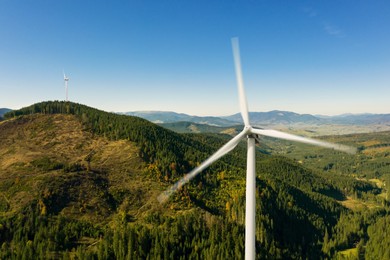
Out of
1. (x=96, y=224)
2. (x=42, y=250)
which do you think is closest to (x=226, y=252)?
(x=96, y=224)

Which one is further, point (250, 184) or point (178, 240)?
point (178, 240)

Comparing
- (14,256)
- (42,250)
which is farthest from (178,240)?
(14,256)

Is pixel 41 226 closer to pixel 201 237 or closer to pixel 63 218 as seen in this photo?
pixel 63 218

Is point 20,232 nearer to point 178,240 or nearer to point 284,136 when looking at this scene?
point 178,240

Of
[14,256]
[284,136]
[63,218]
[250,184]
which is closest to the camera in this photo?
[250,184]

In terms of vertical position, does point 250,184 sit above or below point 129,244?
above

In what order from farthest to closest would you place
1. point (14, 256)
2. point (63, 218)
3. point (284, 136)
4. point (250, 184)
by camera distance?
point (63, 218) < point (14, 256) < point (284, 136) < point (250, 184)

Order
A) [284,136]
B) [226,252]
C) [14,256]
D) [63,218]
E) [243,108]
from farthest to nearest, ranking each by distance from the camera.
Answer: [63,218] → [226,252] → [14,256] → [243,108] → [284,136]

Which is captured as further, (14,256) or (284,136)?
(14,256)

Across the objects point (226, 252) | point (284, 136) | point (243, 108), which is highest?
point (243, 108)
